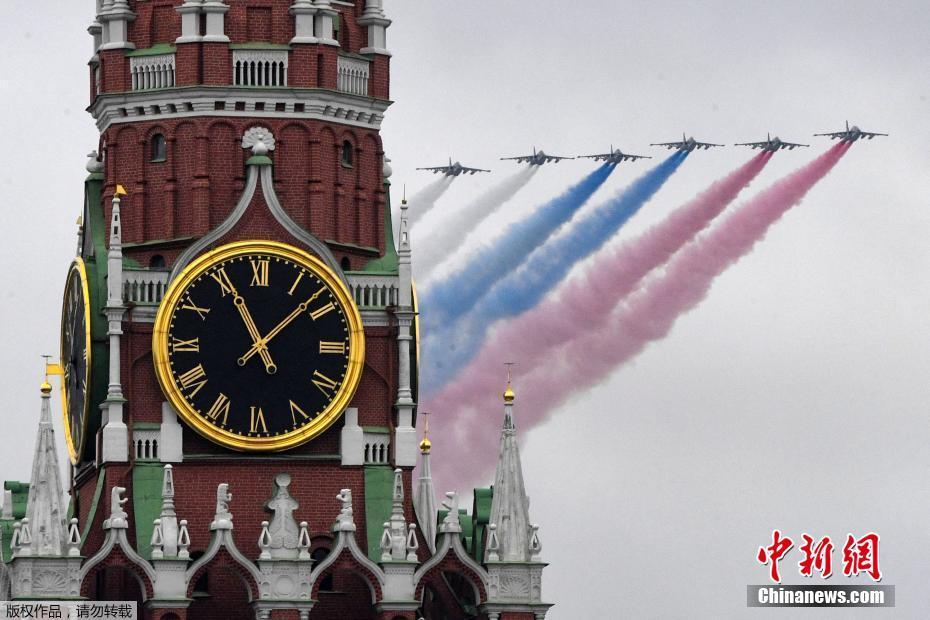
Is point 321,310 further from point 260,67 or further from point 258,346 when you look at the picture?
point 260,67

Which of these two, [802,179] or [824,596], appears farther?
[802,179]

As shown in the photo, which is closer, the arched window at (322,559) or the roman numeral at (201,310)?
the roman numeral at (201,310)

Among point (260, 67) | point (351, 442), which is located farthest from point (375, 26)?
point (351, 442)

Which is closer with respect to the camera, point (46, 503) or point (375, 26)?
point (46, 503)

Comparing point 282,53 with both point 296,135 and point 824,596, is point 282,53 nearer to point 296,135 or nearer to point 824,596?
point 296,135

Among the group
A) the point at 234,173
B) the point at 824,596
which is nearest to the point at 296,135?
the point at 234,173

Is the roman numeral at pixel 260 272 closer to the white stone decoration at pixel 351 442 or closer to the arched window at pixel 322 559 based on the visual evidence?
the white stone decoration at pixel 351 442

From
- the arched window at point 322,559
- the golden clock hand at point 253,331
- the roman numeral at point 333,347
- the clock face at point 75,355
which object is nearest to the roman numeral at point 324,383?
the roman numeral at point 333,347
